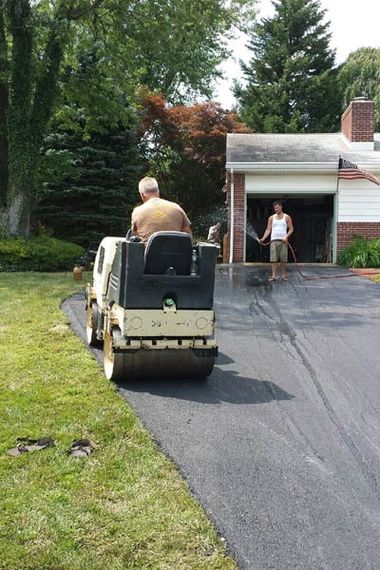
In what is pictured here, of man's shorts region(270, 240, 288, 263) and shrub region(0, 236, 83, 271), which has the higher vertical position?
man's shorts region(270, 240, 288, 263)

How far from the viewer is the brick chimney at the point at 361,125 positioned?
18625 millimetres

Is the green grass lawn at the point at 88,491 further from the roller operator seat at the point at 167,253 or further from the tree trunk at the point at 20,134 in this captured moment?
the tree trunk at the point at 20,134

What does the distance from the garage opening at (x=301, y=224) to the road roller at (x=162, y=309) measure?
14827mm

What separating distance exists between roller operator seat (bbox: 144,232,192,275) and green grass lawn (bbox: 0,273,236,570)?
118 centimetres

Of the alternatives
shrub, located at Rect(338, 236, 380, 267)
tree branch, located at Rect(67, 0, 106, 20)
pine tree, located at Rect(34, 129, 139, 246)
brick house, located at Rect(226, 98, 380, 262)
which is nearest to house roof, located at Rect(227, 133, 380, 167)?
brick house, located at Rect(226, 98, 380, 262)

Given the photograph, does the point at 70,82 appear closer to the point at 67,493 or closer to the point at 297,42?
the point at 67,493

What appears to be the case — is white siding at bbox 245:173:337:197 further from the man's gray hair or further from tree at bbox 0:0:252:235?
the man's gray hair

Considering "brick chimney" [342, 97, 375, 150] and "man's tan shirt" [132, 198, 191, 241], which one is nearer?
"man's tan shirt" [132, 198, 191, 241]

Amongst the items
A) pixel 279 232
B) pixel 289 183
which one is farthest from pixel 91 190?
pixel 279 232

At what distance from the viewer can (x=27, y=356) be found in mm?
6602

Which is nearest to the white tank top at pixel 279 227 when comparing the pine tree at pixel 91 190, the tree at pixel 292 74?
the pine tree at pixel 91 190

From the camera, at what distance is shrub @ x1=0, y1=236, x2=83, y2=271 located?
15.1 metres

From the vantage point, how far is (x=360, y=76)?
121 feet

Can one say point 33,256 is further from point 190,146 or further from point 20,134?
point 190,146
